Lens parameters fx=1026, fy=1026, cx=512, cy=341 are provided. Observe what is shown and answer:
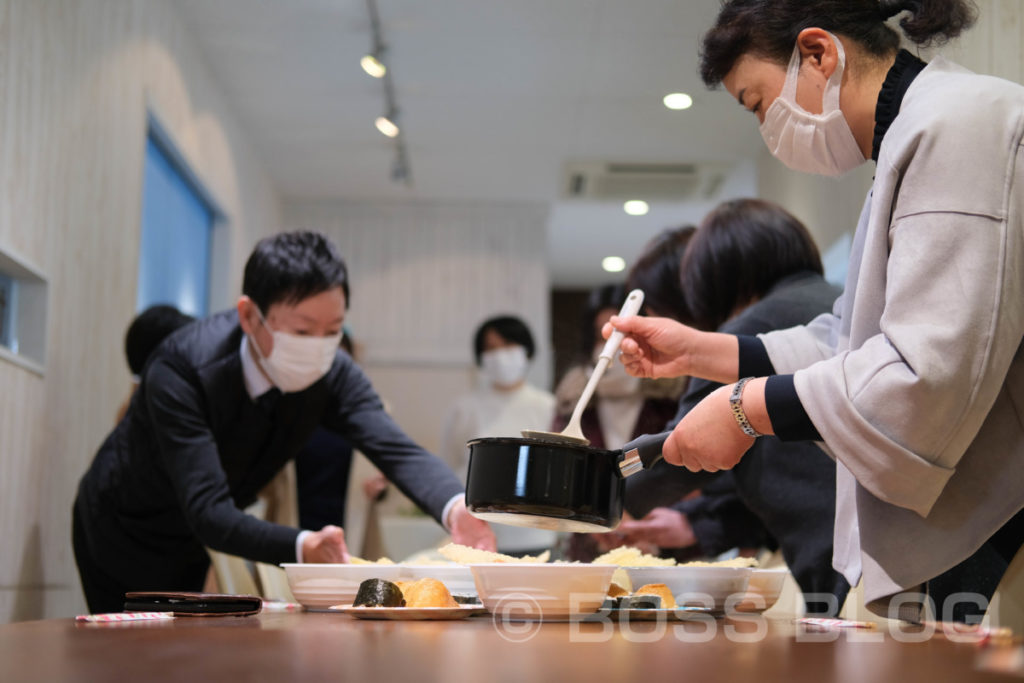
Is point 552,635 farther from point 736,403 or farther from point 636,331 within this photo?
point 636,331

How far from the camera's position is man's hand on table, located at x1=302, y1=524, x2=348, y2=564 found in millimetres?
1580

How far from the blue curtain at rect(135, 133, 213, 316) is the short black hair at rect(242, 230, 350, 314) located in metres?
2.03

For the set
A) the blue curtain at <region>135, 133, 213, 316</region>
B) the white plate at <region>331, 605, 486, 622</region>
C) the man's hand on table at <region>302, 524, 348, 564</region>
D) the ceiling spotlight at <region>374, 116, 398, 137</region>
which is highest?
the ceiling spotlight at <region>374, 116, 398, 137</region>

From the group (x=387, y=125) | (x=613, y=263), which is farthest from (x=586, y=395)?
(x=613, y=263)

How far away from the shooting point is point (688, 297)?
6.58 ft

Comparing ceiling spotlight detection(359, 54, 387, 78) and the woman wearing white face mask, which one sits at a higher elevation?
ceiling spotlight detection(359, 54, 387, 78)

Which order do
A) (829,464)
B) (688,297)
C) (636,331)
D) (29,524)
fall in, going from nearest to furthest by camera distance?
1. (636,331)
2. (829,464)
3. (688,297)
4. (29,524)

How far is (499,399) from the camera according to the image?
5324 mm

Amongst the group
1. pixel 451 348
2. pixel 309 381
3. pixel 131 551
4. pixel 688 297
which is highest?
pixel 451 348

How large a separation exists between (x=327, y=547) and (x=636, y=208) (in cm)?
542

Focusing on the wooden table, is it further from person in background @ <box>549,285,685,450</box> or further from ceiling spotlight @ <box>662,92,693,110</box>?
A: ceiling spotlight @ <box>662,92,693,110</box>

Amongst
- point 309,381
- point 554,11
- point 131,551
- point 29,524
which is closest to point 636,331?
point 309,381

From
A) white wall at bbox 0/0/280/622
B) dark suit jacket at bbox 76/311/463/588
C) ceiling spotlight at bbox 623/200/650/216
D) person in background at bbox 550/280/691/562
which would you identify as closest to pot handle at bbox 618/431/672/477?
dark suit jacket at bbox 76/311/463/588

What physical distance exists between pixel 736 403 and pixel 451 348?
5.71m
